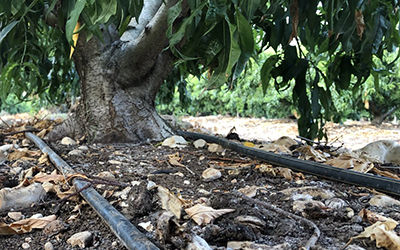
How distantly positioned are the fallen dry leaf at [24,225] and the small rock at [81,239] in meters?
0.13

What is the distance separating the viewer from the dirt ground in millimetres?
708

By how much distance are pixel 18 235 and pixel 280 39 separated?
3.15 feet

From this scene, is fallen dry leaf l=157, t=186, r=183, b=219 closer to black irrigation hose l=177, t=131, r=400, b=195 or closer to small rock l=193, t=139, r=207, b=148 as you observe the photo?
black irrigation hose l=177, t=131, r=400, b=195

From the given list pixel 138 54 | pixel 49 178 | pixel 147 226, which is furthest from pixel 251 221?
pixel 138 54

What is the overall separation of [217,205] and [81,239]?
298 mm

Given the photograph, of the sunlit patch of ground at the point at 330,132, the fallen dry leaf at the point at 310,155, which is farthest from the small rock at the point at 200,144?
the sunlit patch of ground at the point at 330,132

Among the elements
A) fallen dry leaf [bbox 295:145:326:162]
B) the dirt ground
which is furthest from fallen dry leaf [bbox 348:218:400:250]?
fallen dry leaf [bbox 295:145:326:162]

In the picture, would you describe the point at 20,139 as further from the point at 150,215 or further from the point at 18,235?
the point at 150,215

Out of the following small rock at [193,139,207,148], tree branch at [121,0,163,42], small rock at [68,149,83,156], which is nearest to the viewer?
small rock at [68,149,83,156]

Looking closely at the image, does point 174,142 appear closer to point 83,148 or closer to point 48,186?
point 83,148

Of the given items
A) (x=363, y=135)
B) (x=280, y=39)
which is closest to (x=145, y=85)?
(x=280, y=39)

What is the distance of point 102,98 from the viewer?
1.88 m

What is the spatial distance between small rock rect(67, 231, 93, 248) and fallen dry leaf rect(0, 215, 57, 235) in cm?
13

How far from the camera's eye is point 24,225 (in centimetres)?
84
